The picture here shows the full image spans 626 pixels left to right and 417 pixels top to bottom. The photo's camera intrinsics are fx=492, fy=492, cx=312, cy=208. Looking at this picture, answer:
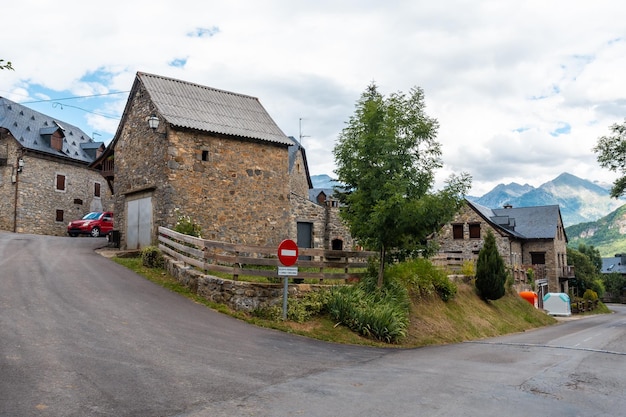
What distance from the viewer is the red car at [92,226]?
31.9m

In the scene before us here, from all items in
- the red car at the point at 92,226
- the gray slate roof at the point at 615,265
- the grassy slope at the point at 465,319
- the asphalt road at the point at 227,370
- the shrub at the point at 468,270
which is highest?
the red car at the point at 92,226

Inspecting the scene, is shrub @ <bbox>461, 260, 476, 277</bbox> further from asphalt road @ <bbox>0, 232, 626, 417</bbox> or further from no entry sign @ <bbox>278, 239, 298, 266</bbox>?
no entry sign @ <bbox>278, 239, 298, 266</bbox>

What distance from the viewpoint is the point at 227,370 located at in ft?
24.7

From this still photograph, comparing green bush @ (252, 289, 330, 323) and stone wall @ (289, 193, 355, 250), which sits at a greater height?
stone wall @ (289, 193, 355, 250)

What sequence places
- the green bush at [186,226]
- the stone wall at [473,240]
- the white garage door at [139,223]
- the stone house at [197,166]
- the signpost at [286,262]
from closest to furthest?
the signpost at [286,262] < the green bush at [186,226] < the stone house at [197,166] < the white garage door at [139,223] < the stone wall at [473,240]

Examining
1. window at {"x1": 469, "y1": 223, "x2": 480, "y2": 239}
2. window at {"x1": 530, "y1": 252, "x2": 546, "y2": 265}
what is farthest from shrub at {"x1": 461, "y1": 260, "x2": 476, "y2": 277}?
window at {"x1": 530, "y1": 252, "x2": 546, "y2": 265}

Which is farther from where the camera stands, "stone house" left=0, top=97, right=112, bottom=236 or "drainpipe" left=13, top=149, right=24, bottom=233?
"stone house" left=0, top=97, right=112, bottom=236

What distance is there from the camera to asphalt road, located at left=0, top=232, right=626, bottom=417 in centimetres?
595

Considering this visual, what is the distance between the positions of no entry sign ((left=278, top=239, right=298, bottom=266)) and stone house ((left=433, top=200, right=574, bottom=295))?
28.4 metres

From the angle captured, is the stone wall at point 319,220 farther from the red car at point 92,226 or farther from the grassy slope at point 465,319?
the red car at point 92,226

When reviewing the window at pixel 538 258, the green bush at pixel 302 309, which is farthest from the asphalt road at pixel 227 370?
the window at pixel 538 258

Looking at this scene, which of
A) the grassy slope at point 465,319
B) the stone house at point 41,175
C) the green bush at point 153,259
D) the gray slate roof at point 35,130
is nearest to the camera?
the grassy slope at point 465,319

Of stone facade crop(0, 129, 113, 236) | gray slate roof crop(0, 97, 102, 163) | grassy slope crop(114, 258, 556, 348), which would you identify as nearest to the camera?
grassy slope crop(114, 258, 556, 348)

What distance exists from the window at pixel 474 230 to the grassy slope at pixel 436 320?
56.0 ft
